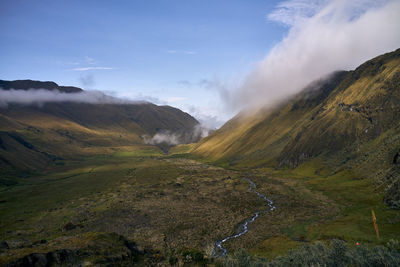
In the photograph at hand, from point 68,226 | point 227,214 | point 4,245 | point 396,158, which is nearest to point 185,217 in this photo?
point 227,214

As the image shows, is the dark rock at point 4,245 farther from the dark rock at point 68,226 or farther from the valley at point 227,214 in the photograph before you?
the dark rock at point 68,226

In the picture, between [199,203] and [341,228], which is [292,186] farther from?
[341,228]

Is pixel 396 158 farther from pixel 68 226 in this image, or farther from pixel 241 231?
pixel 68 226

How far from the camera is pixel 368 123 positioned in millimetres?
173375

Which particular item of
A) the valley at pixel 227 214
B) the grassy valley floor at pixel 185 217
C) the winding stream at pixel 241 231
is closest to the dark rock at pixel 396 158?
the valley at pixel 227 214

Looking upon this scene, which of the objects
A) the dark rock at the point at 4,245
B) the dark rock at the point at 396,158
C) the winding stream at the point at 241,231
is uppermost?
the dark rock at the point at 396,158

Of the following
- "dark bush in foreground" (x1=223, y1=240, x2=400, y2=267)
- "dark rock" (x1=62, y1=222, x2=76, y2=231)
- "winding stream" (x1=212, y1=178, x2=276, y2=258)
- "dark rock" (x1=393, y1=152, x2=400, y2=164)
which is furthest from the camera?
"dark rock" (x1=393, y1=152, x2=400, y2=164)

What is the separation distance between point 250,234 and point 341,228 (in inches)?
952

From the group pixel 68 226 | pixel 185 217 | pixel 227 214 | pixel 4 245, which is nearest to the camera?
pixel 4 245

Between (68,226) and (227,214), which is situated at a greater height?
(227,214)

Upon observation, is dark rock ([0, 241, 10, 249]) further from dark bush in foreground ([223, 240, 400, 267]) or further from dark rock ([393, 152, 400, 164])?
dark rock ([393, 152, 400, 164])

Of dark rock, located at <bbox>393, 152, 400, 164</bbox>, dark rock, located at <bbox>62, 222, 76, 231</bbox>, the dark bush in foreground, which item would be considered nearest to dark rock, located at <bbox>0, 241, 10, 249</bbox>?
dark rock, located at <bbox>62, 222, 76, 231</bbox>

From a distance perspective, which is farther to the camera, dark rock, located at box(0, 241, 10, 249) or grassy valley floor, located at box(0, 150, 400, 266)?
dark rock, located at box(0, 241, 10, 249)

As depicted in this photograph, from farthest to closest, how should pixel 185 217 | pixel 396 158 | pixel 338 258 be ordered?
pixel 396 158, pixel 185 217, pixel 338 258
